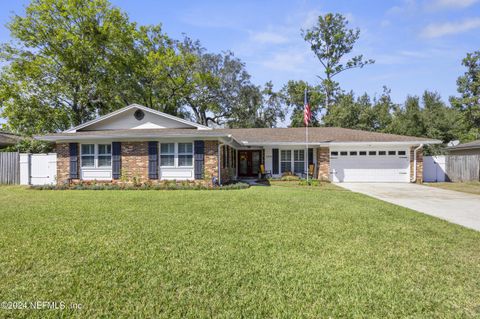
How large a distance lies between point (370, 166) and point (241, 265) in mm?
15221

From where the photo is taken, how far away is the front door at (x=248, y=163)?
61.9 feet

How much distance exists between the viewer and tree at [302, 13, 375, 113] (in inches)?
1216

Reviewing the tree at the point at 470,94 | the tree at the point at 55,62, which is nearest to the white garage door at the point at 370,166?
the tree at the point at 470,94

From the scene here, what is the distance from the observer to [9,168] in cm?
1527

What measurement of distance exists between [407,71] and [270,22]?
11.4 m

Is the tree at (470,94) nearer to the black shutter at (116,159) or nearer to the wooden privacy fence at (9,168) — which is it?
the black shutter at (116,159)

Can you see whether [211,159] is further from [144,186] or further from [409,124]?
[409,124]

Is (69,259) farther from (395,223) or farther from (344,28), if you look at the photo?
(344,28)

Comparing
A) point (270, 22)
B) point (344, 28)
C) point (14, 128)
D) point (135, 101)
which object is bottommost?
point (14, 128)

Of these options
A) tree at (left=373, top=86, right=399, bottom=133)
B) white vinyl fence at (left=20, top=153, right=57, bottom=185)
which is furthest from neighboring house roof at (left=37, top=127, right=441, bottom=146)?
tree at (left=373, top=86, right=399, bottom=133)

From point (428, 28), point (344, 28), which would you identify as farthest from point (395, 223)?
point (344, 28)

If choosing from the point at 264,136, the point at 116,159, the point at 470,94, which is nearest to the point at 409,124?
the point at 470,94

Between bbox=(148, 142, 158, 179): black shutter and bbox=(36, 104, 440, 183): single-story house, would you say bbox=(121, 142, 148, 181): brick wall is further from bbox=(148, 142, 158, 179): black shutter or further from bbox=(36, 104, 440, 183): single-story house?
bbox=(148, 142, 158, 179): black shutter

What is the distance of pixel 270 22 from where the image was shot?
15.3 meters
